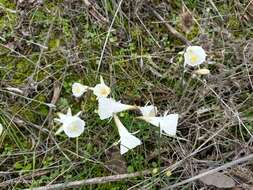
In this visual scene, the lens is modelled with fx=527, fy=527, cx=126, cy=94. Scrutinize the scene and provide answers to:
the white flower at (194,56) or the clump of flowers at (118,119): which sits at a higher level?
the white flower at (194,56)

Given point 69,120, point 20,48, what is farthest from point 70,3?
point 69,120

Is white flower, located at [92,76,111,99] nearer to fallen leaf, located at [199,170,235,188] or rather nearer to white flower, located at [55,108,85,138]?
white flower, located at [55,108,85,138]

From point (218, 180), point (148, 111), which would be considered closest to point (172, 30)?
point (148, 111)

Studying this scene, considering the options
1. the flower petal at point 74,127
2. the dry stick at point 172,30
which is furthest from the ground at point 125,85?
the flower petal at point 74,127

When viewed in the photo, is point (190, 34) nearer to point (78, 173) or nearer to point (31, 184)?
point (78, 173)

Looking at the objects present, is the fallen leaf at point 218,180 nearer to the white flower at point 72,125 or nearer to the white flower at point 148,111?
the white flower at point 148,111

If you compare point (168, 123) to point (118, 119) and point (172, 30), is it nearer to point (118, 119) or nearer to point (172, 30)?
point (118, 119)
